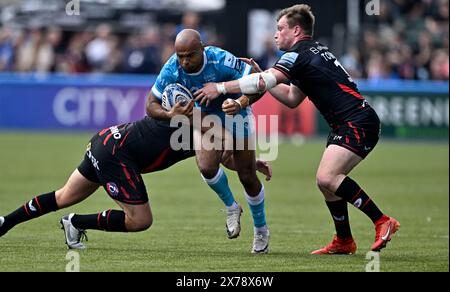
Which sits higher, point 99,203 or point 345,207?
point 345,207

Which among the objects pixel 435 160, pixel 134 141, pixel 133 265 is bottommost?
pixel 435 160

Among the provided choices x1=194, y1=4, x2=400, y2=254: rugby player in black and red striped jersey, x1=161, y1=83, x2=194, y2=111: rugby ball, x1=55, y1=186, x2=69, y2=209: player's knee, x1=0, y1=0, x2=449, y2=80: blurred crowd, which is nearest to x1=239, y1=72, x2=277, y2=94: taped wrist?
x1=194, y1=4, x2=400, y2=254: rugby player in black and red striped jersey

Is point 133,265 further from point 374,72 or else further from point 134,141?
point 374,72

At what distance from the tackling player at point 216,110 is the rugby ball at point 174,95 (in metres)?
0.05

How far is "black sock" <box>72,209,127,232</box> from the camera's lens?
1066 centimetres

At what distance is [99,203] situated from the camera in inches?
634

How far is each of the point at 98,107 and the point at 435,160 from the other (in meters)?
9.85

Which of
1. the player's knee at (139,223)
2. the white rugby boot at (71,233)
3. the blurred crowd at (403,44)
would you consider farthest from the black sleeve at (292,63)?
the blurred crowd at (403,44)

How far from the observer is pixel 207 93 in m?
10.3

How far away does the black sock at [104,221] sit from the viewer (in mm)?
10656

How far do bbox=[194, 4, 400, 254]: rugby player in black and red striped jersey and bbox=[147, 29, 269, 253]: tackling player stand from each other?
33cm

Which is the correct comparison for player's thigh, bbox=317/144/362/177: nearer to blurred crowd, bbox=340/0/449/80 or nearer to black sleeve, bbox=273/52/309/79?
black sleeve, bbox=273/52/309/79

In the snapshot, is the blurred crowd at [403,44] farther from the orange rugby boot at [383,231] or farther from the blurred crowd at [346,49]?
the orange rugby boot at [383,231]
